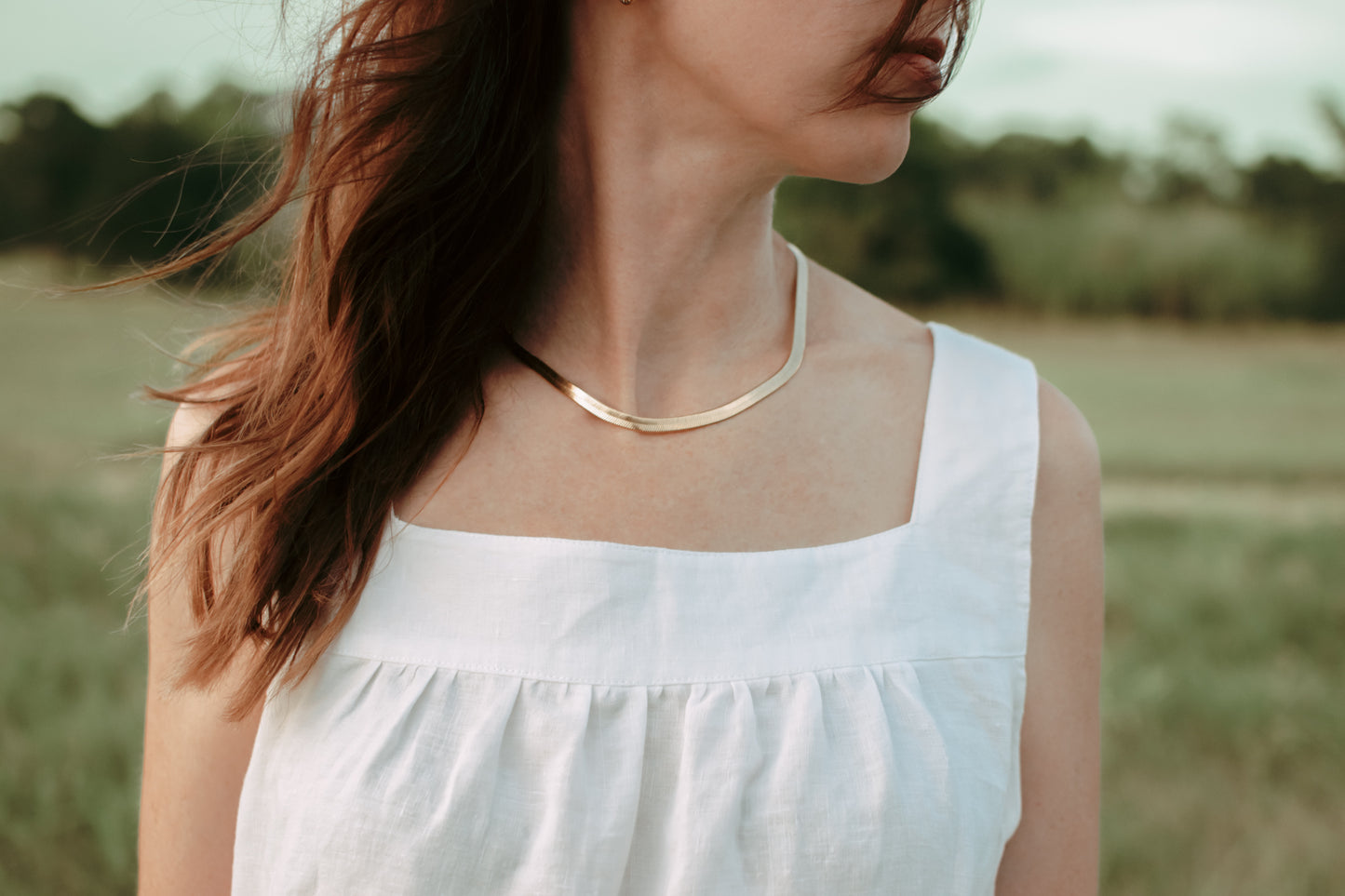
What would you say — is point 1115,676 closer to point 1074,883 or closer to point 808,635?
point 1074,883

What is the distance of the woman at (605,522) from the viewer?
2.53 feet

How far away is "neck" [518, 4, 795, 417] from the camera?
888 millimetres

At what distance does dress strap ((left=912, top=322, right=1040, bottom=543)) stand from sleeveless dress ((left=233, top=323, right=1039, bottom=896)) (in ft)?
0.11

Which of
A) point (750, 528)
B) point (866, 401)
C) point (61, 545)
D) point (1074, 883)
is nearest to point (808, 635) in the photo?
point (750, 528)

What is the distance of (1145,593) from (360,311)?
1.87m

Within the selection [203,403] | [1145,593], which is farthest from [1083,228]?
[203,403]

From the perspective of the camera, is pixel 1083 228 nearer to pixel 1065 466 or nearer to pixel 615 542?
pixel 1065 466

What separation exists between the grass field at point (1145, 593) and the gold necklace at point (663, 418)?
0.51 m

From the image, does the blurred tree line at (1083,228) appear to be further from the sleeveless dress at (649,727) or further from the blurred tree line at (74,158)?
the sleeveless dress at (649,727)

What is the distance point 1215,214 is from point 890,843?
86.3 inches

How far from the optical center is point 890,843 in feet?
2.52

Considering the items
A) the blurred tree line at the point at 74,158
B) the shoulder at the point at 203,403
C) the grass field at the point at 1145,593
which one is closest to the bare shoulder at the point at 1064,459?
the shoulder at the point at 203,403

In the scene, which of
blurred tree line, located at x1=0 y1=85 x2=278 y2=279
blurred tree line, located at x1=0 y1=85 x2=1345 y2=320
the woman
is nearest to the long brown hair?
the woman

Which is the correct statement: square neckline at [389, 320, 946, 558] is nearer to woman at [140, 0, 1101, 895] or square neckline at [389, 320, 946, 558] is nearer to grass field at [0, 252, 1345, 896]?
woman at [140, 0, 1101, 895]
